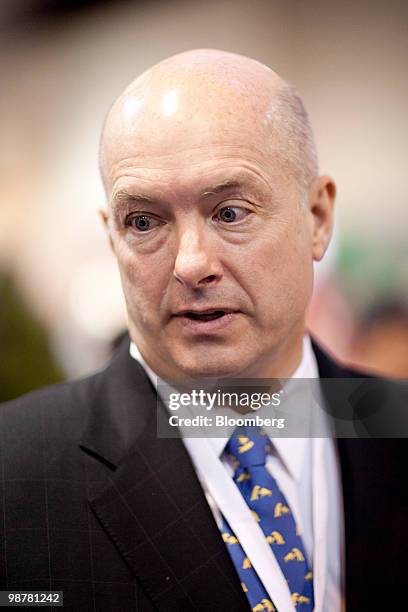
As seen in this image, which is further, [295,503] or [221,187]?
[295,503]

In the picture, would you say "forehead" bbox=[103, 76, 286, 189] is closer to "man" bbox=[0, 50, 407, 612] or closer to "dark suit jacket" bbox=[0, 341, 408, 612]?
"man" bbox=[0, 50, 407, 612]

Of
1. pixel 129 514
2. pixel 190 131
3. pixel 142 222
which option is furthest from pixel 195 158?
pixel 129 514

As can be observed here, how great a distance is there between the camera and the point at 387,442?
1.26 metres

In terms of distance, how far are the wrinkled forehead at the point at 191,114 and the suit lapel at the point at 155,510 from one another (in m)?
0.44

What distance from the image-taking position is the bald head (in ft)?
3.34

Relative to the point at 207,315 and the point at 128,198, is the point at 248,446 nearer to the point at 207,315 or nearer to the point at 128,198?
the point at 207,315

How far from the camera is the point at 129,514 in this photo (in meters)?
1.08

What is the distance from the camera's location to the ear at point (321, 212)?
1.20m

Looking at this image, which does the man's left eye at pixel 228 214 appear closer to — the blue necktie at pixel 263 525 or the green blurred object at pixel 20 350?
the blue necktie at pixel 263 525

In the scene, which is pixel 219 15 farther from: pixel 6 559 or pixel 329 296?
pixel 6 559

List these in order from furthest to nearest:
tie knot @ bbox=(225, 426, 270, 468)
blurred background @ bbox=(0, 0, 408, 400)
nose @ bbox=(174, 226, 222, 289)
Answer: blurred background @ bbox=(0, 0, 408, 400) → tie knot @ bbox=(225, 426, 270, 468) → nose @ bbox=(174, 226, 222, 289)

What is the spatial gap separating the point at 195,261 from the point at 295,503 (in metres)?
0.49

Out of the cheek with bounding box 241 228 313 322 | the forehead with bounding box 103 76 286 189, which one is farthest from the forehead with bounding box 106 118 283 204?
the cheek with bounding box 241 228 313 322

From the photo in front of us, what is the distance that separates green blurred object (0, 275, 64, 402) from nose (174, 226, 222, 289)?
2.26 feet
